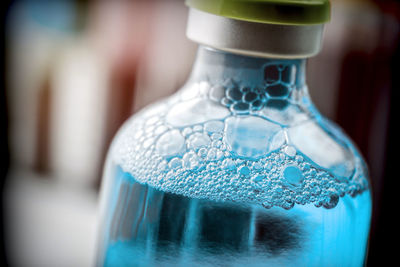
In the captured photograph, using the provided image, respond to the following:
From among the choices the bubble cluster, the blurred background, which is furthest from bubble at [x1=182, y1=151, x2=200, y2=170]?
the blurred background

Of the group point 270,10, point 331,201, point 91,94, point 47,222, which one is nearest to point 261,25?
point 270,10

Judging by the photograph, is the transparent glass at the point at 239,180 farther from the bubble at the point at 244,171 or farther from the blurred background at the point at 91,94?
the blurred background at the point at 91,94

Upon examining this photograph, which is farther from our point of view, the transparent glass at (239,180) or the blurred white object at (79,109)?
the blurred white object at (79,109)

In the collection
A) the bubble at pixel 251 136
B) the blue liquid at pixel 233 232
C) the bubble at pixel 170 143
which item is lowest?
the blue liquid at pixel 233 232

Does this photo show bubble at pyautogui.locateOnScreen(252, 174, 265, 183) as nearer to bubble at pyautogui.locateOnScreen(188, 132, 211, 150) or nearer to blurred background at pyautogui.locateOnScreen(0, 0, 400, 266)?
bubble at pyautogui.locateOnScreen(188, 132, 211, 150)

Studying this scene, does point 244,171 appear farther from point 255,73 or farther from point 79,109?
Result: point 79,109

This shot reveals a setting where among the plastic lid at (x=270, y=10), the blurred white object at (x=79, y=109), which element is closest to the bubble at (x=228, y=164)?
the plastic lid at (x=270, y=10)

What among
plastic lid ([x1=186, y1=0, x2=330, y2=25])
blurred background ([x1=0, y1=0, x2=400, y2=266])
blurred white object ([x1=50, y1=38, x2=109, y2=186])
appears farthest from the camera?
blurred white object ([x1=50, y1=38, x2=109, y2=186])

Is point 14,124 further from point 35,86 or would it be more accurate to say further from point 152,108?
point 152,108
